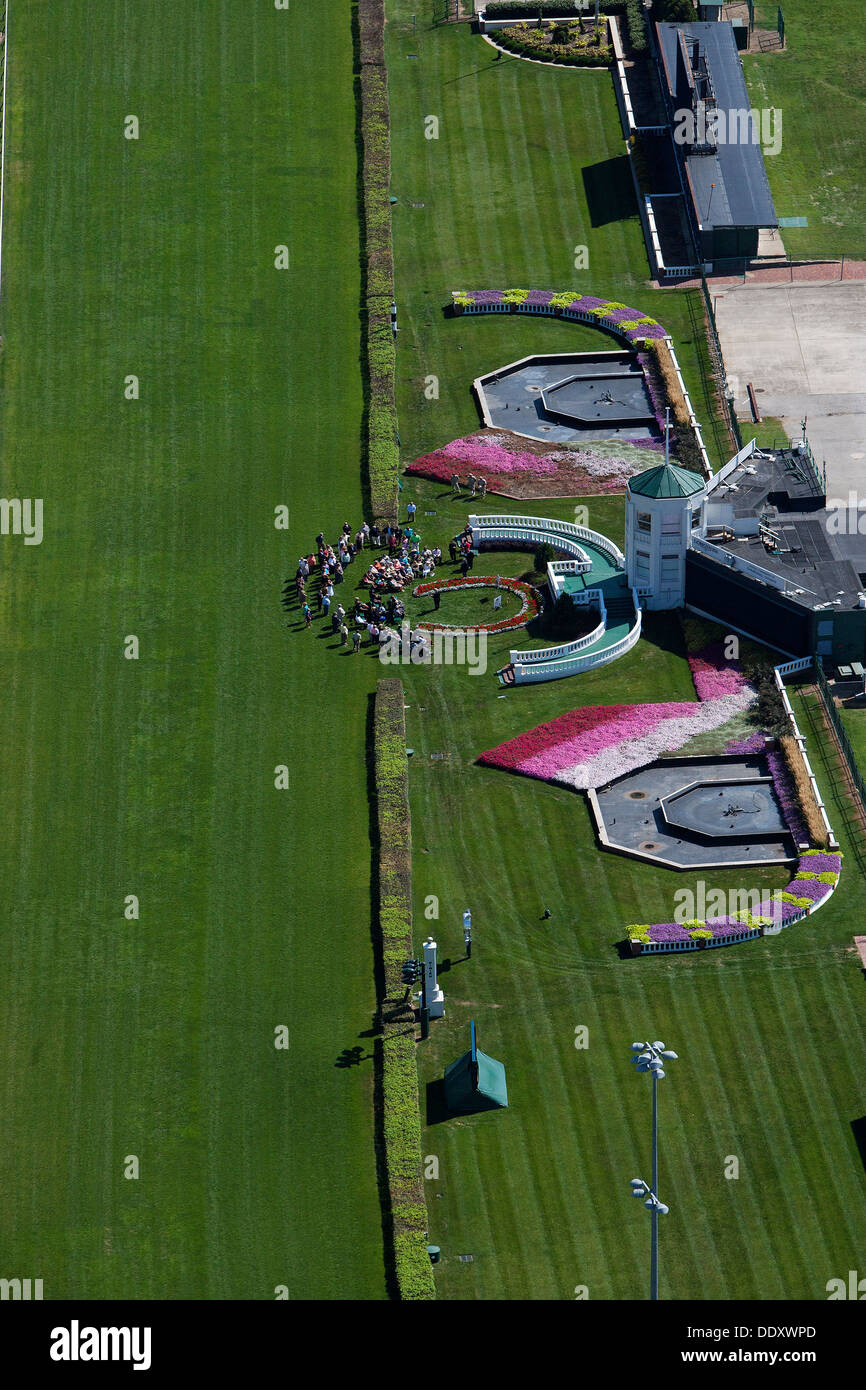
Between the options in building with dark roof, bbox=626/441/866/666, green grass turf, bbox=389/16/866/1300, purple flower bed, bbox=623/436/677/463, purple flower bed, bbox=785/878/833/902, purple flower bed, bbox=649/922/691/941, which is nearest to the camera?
green grass turf, bbox=389/16/866/1300

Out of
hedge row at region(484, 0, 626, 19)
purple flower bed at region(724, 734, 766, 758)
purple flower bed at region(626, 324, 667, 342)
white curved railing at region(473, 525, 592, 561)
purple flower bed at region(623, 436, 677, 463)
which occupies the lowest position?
purple flower bed at region(724, 734, 766, 758)

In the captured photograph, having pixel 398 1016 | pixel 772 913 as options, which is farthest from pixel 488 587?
pixel 398 1016

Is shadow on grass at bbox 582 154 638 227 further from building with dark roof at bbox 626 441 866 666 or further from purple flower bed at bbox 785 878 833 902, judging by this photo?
purple flower bed at bbox 785 878 833 902

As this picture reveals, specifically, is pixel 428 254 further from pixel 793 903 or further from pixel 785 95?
pixel 793 903

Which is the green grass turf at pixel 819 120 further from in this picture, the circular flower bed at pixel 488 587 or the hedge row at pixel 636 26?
the circular flower bed at pixel 488 587

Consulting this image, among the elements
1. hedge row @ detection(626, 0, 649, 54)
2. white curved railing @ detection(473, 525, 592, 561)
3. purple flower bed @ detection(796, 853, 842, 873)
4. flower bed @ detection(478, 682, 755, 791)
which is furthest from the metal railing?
hedge row @ detection(626, 0, 649, 54)

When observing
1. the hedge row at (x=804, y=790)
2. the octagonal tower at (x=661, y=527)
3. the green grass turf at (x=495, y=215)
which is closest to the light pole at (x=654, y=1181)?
the hedge row at (x=804, y=790)
